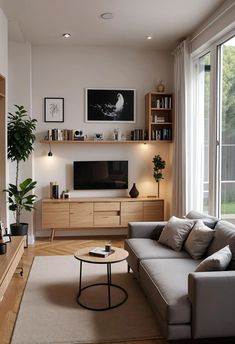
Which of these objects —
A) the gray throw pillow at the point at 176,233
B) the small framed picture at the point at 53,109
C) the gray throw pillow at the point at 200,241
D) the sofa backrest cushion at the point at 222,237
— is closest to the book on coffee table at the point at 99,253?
the gray throw pillow at the point at 176,233

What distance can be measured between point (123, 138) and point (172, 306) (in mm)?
3851

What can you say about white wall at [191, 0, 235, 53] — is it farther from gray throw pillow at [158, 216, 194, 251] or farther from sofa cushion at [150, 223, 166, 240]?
sofa cushion at [150, 223, 166, 240]

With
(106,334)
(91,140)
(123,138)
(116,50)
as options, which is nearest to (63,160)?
(91,140)

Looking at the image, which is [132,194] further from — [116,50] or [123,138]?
[116,50]

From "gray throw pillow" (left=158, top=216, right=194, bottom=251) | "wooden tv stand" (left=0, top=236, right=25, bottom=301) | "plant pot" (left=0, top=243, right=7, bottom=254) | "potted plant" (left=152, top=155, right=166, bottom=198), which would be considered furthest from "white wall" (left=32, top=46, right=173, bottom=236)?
"plant pot" (left=0, top=243, right=7, bottom=254)

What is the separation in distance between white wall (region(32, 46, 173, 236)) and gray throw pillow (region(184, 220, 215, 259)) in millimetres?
2682

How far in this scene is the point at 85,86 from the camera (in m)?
5.95

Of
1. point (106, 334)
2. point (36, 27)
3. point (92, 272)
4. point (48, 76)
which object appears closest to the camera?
point (106, 334)

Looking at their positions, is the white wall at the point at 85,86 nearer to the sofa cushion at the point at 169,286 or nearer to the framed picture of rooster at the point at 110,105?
the framed picture of rooster at the point at 110,105

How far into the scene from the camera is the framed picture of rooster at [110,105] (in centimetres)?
595

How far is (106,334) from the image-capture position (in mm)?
2742

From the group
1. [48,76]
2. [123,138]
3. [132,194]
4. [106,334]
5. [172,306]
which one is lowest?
[106,334]

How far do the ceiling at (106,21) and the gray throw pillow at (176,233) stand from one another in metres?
2.56

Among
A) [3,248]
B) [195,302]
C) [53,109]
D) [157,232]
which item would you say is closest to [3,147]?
[53,109]
